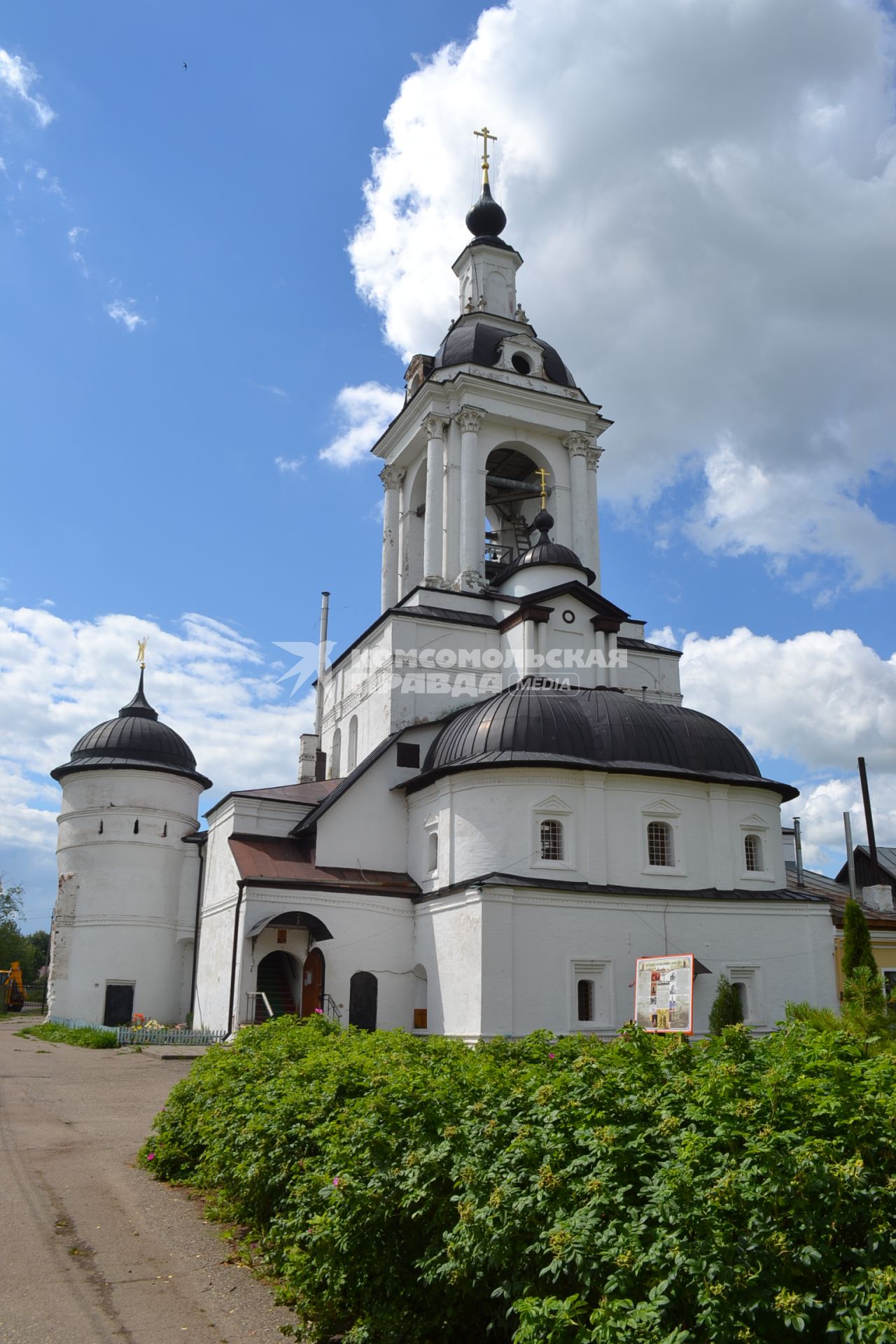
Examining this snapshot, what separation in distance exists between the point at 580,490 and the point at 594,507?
758 millimetres

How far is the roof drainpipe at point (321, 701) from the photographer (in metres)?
35.1

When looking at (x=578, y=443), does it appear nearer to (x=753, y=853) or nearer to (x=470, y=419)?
(x=470, y=419)

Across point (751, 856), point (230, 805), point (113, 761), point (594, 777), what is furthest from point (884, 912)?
point (113, 761)

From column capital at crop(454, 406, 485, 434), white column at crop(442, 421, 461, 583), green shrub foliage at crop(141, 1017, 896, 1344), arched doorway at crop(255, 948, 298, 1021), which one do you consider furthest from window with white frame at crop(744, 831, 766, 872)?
green shrub foliage at crop(141, 1017, 896, 1344)

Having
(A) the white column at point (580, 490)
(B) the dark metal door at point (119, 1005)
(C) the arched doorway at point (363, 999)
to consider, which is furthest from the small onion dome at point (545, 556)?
(B) the dark metal door at point (119, 1005)

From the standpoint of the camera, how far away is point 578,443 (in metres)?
35.1

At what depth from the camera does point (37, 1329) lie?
20.5ft

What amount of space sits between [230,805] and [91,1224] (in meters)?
19.6

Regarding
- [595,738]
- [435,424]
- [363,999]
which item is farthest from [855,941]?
[435,424]

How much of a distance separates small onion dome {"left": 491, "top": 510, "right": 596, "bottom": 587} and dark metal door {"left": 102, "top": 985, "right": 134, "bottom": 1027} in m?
17.1

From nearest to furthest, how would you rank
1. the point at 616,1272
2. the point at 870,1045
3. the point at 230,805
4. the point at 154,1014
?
1. the point at 616,1272
2. the point at 870,1045
3. the point at 230,805
4. the point at 154,1014

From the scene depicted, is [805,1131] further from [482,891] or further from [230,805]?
[230,805]

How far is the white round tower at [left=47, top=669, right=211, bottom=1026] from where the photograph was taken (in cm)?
3212

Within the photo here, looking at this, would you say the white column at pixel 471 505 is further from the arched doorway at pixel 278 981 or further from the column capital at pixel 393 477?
the arched doorway at pixel 278 981
